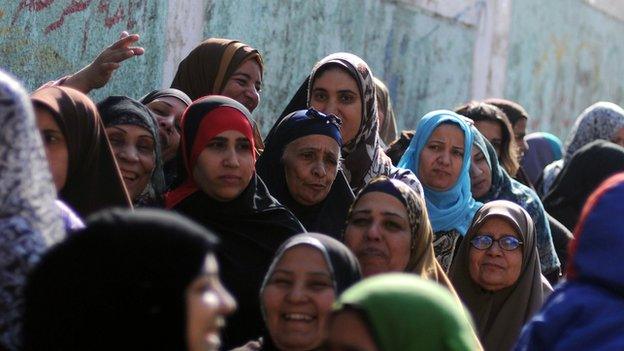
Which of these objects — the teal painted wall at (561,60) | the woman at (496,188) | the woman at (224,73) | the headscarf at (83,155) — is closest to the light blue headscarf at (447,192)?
the woman at (496,188)

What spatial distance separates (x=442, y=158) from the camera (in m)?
5.88

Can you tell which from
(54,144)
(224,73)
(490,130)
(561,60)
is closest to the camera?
(54,144)

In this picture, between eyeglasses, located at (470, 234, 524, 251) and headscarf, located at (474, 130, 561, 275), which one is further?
headscarf, located at (474, 130, 561, 275)

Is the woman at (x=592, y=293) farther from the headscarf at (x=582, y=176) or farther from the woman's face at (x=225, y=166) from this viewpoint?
the headscarf at (x=582, y=176)

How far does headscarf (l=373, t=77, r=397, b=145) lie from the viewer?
6719mm

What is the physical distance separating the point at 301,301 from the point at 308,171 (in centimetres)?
128

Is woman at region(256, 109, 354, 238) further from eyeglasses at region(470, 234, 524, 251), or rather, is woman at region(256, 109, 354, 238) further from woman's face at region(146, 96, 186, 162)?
eyeglasses at region(470, 234, 524, 251)

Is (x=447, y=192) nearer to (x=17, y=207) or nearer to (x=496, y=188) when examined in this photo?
(x=496, y=188)

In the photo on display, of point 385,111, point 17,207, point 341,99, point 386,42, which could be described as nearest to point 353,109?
point 341,99

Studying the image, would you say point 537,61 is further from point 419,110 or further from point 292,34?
point 292,34

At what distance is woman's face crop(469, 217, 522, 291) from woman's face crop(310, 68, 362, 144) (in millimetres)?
711

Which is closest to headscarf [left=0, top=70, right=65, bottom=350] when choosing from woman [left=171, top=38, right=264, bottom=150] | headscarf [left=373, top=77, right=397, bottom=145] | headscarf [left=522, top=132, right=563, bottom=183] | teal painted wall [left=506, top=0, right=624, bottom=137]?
woman [left=171, top=38, right=264, bottom=150]

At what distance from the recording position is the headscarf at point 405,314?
3.01 m

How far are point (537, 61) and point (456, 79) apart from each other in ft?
7.03
